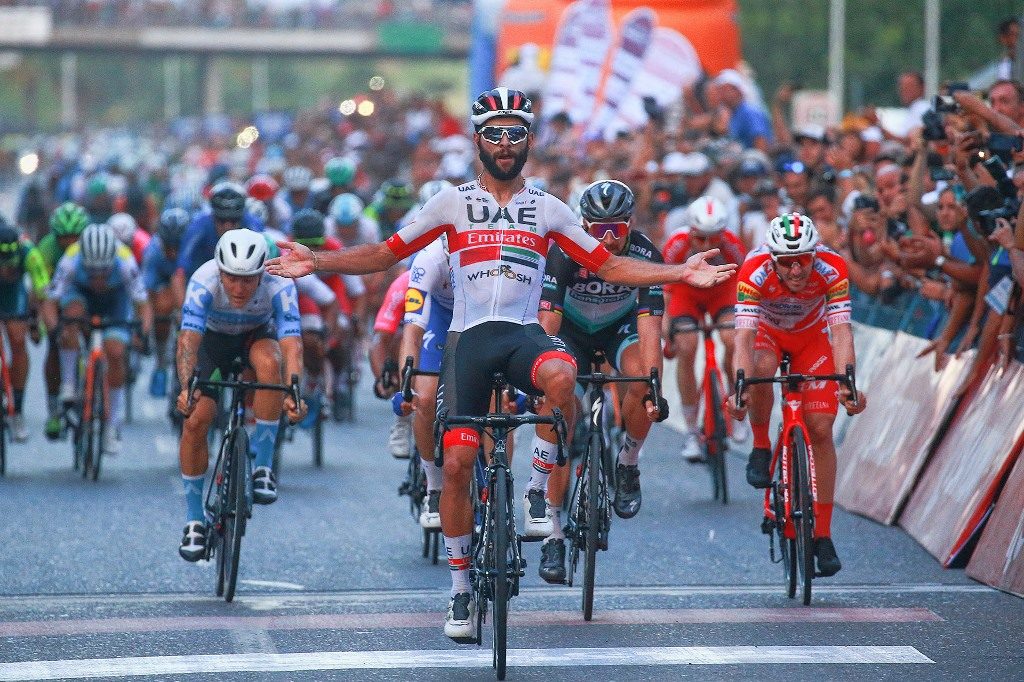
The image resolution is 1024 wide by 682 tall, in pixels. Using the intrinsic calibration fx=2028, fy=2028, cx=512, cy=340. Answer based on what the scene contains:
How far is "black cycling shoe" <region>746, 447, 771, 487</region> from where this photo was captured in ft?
33.9

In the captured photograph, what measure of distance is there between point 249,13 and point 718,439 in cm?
9303

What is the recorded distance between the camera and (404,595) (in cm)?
1024

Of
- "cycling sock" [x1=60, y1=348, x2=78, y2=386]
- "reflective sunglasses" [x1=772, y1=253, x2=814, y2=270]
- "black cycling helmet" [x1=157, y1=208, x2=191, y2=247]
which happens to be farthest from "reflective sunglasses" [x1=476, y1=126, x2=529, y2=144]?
"black cycling helmet" [x1=157, y1=208, x2=191, y2=247]

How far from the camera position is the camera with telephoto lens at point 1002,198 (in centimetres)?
1145

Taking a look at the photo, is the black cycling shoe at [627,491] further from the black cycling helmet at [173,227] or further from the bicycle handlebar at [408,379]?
the black cycling helmet at [173,227]

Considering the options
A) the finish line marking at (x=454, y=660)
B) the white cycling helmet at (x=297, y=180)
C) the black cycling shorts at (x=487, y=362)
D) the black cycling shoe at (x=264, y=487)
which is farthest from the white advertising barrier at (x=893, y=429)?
the white cycling helmet at (x=297, y=180)

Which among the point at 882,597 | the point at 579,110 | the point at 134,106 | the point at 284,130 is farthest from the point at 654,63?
the point at 134,106

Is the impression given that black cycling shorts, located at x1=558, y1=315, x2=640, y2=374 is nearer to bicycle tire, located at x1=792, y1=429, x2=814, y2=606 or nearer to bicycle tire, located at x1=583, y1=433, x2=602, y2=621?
bicycle tire, located at x1=583, y1=433, x2=602, y2=621

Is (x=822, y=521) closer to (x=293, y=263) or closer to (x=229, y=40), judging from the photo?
(x=293, y=263)

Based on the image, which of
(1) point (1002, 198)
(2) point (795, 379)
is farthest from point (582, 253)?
(1) point (1002, 198)

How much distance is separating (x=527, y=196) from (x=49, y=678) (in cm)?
285

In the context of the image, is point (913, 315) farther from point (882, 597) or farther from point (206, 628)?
point (206, 628)

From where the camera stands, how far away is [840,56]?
156ft

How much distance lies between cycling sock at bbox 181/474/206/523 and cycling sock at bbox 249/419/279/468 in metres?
0.38
